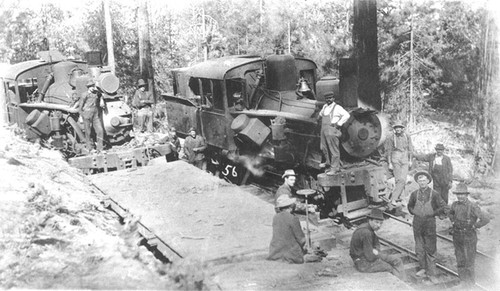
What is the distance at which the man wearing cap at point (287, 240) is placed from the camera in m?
5.48

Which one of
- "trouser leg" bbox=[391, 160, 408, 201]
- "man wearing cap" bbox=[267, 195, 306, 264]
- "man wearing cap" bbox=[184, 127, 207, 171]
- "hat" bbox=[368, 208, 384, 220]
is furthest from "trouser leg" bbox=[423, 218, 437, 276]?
"man wearing cap" bbox=[184, 127, 207, 171]

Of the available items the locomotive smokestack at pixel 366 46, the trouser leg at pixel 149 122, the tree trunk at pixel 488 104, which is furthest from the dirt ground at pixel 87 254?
the trouser leg at pixel 149 122

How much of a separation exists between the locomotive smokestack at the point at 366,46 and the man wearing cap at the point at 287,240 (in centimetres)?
617

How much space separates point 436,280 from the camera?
6.43 m

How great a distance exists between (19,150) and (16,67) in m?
4.15

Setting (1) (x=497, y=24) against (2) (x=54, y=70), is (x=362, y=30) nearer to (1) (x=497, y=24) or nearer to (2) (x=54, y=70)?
(1) (x=497, y=24)

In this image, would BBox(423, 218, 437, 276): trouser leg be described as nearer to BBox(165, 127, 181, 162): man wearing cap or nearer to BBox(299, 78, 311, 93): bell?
BBox(299, 78, 311, 93): bell

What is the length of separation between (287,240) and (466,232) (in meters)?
2.51

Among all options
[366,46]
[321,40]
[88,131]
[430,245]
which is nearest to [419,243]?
[430,245]

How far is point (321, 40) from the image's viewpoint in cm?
1966

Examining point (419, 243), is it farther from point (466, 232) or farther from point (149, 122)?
point (149, 122)

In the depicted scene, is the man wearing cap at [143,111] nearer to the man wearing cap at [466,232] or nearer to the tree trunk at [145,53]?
the tree trunk at [145,53]

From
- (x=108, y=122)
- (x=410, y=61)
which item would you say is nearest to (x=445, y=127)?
(x=410, y=61)

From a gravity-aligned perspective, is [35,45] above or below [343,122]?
above
